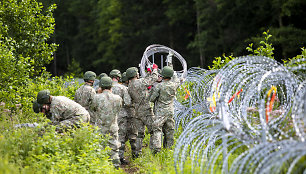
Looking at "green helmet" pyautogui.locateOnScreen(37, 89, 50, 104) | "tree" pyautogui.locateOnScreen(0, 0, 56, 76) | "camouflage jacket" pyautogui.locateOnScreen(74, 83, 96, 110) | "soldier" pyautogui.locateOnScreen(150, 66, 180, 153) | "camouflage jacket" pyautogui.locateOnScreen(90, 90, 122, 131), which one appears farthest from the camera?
"tree" pyautogui.locateOnScreen(0, 0, 56, 76)

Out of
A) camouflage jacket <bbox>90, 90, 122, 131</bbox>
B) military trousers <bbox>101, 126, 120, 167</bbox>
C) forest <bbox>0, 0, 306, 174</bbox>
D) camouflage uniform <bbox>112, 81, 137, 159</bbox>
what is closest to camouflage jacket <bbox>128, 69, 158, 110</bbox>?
camouflage uniform <bbox>112, 81, 137, 159</bbox>

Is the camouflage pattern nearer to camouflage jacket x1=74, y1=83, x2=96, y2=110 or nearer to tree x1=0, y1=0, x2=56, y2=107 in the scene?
camouflage jacket x1=74, y1=83, x2=96, y2=110

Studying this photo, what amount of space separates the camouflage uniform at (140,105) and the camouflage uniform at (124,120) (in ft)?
0.56

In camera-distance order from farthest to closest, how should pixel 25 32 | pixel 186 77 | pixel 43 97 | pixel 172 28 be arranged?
1. pixel 172 28
2. pixel 186 77
3. pixel 25 32
4. pixel 43 97

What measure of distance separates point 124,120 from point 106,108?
1694 millimetres

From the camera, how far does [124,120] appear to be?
36.5 ft

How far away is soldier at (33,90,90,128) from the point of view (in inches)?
336

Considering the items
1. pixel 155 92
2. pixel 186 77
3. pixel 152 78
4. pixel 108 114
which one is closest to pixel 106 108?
pixel 108 114

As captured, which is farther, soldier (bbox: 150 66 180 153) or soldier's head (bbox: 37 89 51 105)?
soldier (bbox: 150 66 180 153)

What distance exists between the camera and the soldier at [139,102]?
36.6ft

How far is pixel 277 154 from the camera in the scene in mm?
5250

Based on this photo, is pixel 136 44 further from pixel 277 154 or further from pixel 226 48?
pixel 277 154

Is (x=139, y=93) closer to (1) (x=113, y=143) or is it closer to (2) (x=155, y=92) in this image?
(2) (x=155, y=92)

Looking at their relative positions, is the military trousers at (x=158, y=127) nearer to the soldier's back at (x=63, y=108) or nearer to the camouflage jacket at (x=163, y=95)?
A: the camouflage jacket at (x=163, y=95)
